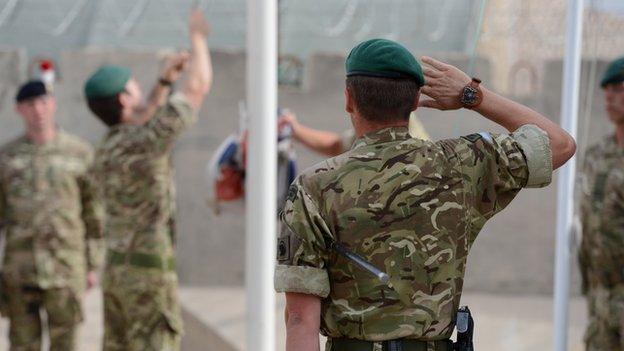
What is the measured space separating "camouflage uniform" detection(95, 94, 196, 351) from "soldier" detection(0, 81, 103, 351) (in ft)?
2.11

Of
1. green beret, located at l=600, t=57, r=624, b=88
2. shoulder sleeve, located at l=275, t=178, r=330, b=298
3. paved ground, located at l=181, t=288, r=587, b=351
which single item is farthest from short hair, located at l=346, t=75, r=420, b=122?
paved ground, located at l=181, t=288, r=587, b=351

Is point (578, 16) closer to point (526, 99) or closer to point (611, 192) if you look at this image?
point (611, 192)

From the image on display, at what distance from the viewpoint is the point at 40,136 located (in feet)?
21.7

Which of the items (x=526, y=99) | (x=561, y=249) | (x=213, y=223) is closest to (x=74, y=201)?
(x=561, y=249)

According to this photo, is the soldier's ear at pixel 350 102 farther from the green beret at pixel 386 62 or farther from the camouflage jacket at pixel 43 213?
the camouflage jacket at pixel 43 213

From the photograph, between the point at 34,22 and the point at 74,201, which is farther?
the point at 34,22

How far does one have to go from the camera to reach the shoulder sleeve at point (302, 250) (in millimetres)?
2756

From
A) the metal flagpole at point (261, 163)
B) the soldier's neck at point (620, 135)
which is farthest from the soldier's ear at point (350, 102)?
the soldier's neck at point (620, 135)

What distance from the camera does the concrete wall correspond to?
10.3 meters

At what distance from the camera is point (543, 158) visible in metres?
2.87

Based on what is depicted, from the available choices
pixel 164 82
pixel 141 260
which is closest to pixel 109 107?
pixel 164 82

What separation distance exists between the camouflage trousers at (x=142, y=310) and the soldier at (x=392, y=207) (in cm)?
293

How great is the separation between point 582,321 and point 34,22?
519 cm

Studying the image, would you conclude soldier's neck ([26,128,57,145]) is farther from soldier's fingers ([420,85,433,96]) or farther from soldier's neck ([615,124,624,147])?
soldier's fingers ([420,85,433,96])
